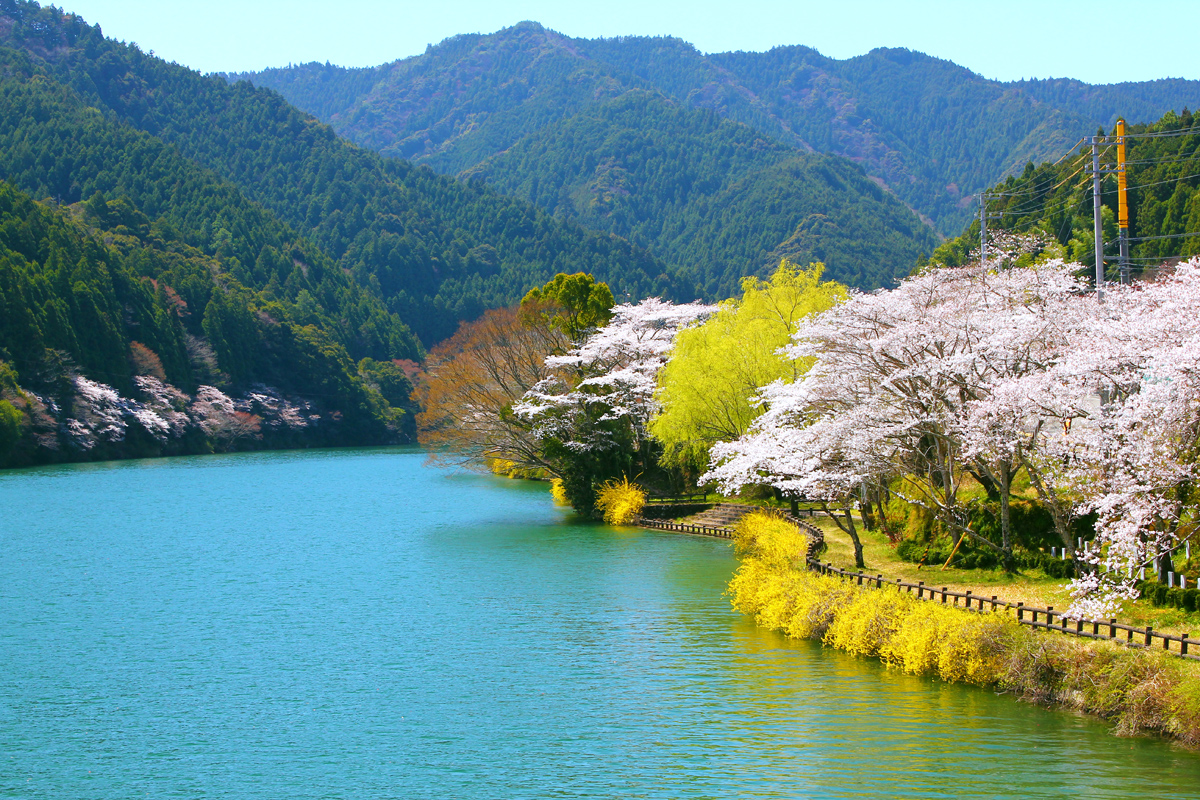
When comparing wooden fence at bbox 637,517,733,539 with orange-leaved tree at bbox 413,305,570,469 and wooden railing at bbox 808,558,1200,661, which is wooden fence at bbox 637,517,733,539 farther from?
wooden railing at bbox 808,558,1200,661

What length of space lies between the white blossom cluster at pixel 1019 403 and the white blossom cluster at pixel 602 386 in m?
14.2

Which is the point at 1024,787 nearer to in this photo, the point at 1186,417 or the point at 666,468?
the point at 1186,417

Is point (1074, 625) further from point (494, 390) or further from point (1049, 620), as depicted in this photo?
point (494, 390)

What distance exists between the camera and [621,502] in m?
47.6

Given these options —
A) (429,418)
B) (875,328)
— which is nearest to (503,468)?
(429,418)

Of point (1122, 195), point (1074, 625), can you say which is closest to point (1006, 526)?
point (1074, 625)

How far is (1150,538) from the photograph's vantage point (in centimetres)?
2127

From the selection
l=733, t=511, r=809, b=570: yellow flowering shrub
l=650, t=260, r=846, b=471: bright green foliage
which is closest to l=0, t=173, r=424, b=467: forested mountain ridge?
l=650, t=260, r=846, b=471: bright green foliage

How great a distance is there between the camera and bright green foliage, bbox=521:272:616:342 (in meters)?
52.7

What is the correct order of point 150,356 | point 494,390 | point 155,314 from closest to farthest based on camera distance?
point 494,390 → point 150,356 → point 155,314

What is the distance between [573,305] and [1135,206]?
167 ft

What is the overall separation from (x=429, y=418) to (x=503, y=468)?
25575mm

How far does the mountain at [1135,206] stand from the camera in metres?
67.8

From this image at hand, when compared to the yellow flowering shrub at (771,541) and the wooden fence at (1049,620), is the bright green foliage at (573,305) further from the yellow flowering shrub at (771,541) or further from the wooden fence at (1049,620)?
the wooden fence at (1049,620)
